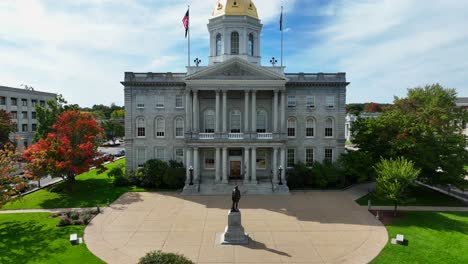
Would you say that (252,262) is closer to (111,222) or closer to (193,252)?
(193,252)

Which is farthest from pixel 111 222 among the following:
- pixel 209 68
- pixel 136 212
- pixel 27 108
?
pixel 27 108

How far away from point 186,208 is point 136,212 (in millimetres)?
4812

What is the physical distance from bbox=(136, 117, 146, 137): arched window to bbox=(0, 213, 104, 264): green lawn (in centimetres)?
1670

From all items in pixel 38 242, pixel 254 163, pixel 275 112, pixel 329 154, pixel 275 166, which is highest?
pixel 275 112

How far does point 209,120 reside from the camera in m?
39.8

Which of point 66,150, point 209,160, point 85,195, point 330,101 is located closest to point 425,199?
point 330,101

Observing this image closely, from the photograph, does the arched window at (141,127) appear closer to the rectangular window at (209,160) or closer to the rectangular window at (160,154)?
the rectangular window at (160,154)

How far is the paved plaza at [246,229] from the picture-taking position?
60.6 feet

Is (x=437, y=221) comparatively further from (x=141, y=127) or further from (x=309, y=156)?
(x=141, y=127)

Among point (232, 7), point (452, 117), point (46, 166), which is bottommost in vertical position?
point (46, 166)

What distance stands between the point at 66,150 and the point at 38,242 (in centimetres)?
1412

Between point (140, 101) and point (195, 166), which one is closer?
point (195, 166)

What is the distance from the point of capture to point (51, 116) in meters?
44.4

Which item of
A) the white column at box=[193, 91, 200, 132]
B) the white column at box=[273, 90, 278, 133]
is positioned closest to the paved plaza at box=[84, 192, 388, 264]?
the white column at box=[273, 90, 278, 133]
